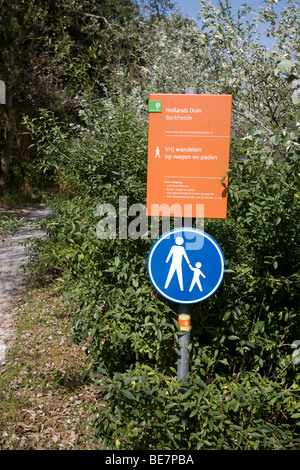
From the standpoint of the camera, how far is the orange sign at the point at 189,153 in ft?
7.36

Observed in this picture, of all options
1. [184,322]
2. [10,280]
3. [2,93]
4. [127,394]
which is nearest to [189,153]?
[184,322]

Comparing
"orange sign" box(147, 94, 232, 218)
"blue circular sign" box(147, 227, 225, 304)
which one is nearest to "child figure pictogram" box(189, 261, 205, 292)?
"blue circular sign" box(147, 227, 225, 304)

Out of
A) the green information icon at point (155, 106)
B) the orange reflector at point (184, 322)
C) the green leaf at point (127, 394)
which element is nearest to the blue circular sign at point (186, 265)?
the orange reflector at point (184, 322)

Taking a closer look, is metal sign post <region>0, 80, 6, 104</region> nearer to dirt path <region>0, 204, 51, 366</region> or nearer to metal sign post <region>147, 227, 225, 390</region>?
dirt path <region>0, 204, 51, 366</region>

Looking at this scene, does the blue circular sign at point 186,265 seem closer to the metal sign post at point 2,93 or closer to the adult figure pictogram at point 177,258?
the adult figure pictogram at point 177,258

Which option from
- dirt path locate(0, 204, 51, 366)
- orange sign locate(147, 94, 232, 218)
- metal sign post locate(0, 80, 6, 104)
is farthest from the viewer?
metal sign post locate(0, 80, 6, 104)

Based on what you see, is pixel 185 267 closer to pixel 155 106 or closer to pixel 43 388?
pixel 155 106

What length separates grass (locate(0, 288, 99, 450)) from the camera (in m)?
2.86

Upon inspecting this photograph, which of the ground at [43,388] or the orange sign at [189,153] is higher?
the orange sign at [189,153]

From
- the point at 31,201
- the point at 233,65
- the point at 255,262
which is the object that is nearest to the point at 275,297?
the point at 255,262

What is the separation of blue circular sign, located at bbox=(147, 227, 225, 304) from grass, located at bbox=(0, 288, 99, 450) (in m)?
0.91

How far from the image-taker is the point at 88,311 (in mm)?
2539

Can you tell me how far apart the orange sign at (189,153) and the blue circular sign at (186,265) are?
156 mm

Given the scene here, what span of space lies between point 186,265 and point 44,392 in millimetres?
1934
